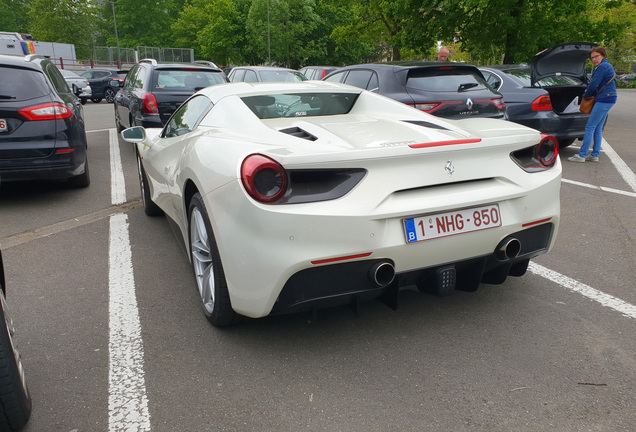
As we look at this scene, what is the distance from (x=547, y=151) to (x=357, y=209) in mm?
1349

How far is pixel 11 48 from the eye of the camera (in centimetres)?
2353

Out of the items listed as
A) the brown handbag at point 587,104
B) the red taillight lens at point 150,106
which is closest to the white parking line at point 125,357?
the red taillight lens at point 150,106

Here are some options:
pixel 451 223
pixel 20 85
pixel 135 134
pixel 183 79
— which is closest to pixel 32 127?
pixel 20 85

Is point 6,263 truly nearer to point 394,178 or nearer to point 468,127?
point 394,178

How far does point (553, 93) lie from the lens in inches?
328

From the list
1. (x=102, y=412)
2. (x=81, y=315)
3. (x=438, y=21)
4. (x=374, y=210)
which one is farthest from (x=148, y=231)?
(x=438, y=21)

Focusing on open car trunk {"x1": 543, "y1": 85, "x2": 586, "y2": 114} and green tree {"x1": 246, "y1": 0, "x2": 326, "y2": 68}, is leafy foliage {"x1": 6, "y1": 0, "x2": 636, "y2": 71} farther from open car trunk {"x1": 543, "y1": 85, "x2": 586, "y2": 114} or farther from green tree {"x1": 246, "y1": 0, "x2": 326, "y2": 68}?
open car trunk {"x1": 543, "y1": 85, "x2": 586, "y2": 114}

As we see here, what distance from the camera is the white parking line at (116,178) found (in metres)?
6.15

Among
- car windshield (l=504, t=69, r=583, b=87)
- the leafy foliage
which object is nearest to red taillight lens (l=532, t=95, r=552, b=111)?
car windshield (l=504, t=69, r=583, b=87)

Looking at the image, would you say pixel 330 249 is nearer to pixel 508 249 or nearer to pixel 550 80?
pixel 508 249

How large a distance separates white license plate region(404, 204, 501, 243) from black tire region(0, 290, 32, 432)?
66.5 inches

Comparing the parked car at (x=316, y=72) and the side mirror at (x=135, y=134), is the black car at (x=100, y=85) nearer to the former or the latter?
the parked car at (x=316, y=72)

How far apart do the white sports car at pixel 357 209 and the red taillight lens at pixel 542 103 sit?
5.69 m

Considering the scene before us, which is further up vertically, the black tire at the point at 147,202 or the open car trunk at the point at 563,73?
the open car trunk at the point at 563,73
